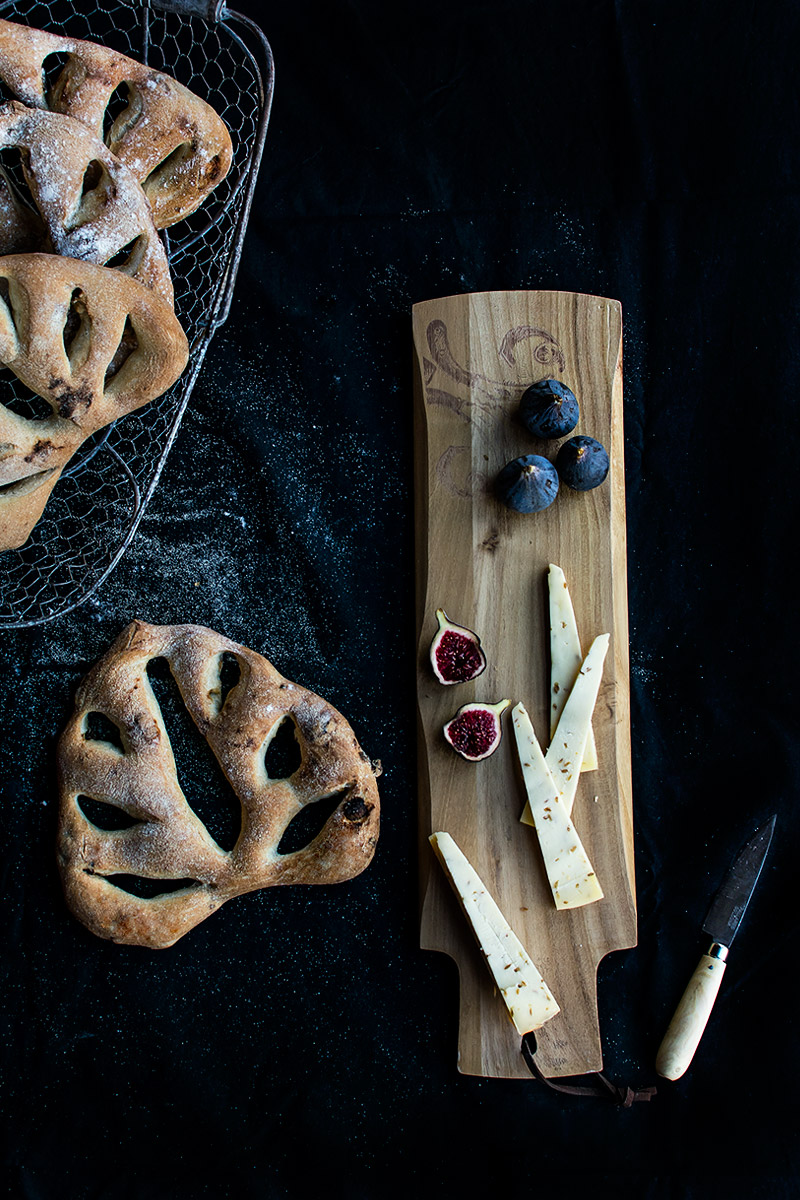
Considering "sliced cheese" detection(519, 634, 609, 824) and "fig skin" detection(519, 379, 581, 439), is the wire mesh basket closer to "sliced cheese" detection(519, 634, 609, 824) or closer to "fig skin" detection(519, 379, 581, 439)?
"fig skin" detection(519, 379, 581, 439)

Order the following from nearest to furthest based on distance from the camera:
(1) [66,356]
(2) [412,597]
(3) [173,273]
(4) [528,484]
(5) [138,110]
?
(1) [66,356] < (5) [138,110] < (4) [528,484] < (3) [173,273] < (2) [412,597]

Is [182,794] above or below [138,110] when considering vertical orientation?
below

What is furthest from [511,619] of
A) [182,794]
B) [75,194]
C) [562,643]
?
[75,194]

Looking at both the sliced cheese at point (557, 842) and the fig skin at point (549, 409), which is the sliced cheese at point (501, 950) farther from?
the fig skin at point (549, 409)

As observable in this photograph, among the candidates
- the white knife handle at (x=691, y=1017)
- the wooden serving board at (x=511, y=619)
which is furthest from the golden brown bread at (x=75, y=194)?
the white knife handle at (x=691, y=1017)

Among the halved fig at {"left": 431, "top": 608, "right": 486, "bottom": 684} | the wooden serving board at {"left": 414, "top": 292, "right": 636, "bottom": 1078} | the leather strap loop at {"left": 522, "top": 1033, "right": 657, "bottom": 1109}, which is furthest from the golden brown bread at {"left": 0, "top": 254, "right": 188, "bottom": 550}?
the leather strap loop at {"left": 522, "top": 1033, "right": 657, "bottom": 1109}

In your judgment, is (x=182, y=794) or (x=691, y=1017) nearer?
(x=182, y=794)

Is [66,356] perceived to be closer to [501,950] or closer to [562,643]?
[562,643]

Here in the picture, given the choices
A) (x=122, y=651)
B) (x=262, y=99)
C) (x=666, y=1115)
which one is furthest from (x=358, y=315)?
(x=666, y=1115)
